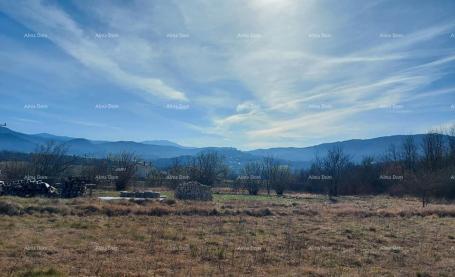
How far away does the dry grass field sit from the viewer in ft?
38.8

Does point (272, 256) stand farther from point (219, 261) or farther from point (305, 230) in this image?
point (305, 230)

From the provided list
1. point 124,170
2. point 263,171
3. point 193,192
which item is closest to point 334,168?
point 263,171

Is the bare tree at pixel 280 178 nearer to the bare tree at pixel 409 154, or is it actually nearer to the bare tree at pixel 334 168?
the bare tree at pixel 334 168

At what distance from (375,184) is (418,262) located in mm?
76636

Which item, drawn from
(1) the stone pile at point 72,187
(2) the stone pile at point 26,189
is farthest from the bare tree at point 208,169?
(2) the stone pile at point 26,189

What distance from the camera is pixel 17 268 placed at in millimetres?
11055

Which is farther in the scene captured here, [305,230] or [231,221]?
[231,221]

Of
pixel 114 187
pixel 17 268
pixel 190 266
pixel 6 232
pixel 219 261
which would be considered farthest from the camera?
pixel 114 187

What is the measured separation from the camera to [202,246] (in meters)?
15.9

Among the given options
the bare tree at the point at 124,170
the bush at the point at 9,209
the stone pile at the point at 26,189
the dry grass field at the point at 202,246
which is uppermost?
the bare tree at the point at 124,170

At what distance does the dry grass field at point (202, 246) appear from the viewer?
465 inches

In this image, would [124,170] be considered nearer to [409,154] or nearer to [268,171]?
[268,171]

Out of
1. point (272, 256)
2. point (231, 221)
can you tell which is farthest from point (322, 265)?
point (231, 221)

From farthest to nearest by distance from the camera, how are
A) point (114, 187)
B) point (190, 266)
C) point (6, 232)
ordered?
1. point (114, 187)
2. point (6, 232)
3. point (190, 266)
